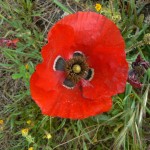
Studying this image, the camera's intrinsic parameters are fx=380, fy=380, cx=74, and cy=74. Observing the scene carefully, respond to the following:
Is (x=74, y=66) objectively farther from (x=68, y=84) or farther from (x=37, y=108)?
(x=37, y=108)

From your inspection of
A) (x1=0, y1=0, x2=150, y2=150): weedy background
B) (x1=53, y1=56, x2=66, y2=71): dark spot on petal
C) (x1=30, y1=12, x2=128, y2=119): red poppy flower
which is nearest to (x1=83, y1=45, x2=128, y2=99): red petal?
(x1=30, y1=12, x2=128, y2=119): red poppy flower

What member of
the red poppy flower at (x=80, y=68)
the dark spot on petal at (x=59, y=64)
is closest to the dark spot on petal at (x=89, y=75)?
the red poppy flower at (x=80, y=68)

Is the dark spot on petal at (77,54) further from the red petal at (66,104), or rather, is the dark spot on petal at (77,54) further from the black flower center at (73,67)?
the red petal at (66,104)

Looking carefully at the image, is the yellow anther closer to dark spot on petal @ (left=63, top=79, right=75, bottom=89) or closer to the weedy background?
dark spot on petal @ (left=63, top=79, right=75, bottom=89)

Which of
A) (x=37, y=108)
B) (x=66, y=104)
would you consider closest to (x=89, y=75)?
(x=66, y=104)

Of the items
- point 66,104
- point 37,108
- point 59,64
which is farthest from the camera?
point 37,108

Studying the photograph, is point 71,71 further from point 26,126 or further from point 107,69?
point 26,126

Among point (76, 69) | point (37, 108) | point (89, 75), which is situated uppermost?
point (76, 69)

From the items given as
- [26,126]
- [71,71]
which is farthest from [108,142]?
[71,71]
